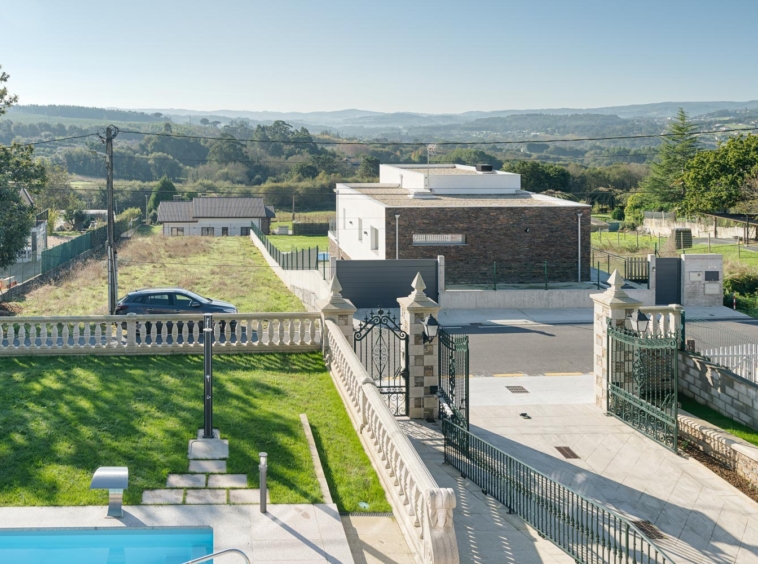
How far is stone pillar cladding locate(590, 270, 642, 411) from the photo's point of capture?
16984mm

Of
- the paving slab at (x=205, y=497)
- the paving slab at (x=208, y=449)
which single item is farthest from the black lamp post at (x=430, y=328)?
the paving slab at (x=205, y=497)

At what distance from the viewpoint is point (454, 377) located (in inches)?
609

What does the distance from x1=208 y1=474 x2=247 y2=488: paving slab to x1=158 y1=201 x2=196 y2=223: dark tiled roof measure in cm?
7341

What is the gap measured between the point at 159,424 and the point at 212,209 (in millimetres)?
72207

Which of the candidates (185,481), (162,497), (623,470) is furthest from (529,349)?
(162,497)

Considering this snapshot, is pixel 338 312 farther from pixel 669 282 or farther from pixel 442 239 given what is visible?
pixel 669 282

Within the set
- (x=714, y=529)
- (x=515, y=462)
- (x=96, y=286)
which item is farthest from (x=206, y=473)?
(x=96, y=286)

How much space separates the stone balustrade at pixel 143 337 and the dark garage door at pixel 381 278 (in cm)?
1382

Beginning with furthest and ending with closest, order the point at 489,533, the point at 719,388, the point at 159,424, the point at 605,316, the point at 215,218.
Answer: the point at 215,218 < the point at 719,388 < the point at 605,316 < the point at 159,424 < the point at 489,533

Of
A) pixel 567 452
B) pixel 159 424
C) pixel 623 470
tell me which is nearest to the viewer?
pixel 159 424

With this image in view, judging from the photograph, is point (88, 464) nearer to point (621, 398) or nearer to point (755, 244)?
point (621, 398)

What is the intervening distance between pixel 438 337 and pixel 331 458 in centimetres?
453

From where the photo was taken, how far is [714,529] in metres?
11.9

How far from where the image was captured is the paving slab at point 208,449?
469 inches
